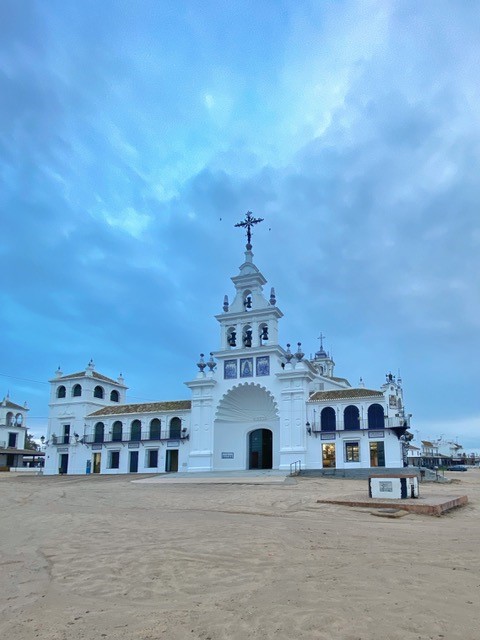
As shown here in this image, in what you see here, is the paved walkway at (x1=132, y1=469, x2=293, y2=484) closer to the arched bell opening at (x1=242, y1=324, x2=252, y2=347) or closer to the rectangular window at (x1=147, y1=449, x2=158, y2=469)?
the rectangular window at (x1=147, y1=449, x2=158, y2=469)

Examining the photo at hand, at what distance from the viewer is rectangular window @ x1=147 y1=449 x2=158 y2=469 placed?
3994 cm

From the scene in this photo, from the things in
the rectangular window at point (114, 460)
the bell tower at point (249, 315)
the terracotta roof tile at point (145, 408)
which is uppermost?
the bell tower at point (249, 315)

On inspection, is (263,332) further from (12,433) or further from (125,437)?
(12,433)

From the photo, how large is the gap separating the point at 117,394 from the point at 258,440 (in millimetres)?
17236

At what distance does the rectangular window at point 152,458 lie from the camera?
3994cm

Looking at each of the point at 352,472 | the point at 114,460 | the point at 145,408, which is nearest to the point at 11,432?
the point at 114,460

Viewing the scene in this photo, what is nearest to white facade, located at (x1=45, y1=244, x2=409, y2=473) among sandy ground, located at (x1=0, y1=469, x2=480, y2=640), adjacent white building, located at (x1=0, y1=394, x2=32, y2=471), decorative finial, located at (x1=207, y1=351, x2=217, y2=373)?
decorative finial, located at (x1=207, y1=351, x2=217, y2=373)

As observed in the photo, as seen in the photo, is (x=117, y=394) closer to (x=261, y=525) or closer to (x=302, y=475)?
(x=302, y=475)

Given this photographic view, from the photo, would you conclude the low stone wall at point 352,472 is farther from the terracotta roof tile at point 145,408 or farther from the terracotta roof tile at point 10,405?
the terracotta roof tile at point 10,405

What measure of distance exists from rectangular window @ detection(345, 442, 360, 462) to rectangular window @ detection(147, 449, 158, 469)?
14830 mm

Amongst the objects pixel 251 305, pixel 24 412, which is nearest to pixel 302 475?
pixel 251 305

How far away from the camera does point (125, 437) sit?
137 ft

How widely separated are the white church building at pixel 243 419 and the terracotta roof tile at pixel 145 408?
11 cm

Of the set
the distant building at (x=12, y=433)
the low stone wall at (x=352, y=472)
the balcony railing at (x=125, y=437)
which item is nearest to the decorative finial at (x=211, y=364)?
the balcony railing at (x=125, y=437)
